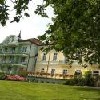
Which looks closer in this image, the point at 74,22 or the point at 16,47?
the point at 74,22

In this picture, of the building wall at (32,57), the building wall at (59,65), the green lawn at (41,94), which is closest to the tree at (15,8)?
the green lawn at (41,94)

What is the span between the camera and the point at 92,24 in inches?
678

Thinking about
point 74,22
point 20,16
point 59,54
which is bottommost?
point 20,16

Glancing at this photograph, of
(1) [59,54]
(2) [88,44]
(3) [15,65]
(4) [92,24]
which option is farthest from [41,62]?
(4) [92,24]

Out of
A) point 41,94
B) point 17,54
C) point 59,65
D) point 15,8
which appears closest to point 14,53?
point 17,54

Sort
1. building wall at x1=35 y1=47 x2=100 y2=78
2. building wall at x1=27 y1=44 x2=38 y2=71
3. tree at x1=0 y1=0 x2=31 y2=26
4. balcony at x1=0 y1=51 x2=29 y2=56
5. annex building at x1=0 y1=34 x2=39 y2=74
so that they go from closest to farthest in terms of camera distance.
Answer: tree at x1=0 y1=0 x2=31 y2=26 < building wall at x1=35 y1=47 x2=100 y2=78 < building wall at x1=27 y1=44 x2=38 y2=71 < annex building at x1=0 y1=34 x2=39 y2=74 < balcony at x1=0 y1=51 x2=29 y2=56

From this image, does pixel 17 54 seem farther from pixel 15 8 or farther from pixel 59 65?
pixel 15 8

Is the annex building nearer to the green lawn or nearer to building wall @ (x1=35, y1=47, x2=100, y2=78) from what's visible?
building wall @ (x1=35, y1=47, x2=100, y2=78)

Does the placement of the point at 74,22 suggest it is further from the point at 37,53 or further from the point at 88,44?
the point at 37,53

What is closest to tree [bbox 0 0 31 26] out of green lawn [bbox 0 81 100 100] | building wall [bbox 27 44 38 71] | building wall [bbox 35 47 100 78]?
green lawn [bbox 0 81 100 100]

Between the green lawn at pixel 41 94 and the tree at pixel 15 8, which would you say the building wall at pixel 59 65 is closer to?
the green lawn at pixel 41 94

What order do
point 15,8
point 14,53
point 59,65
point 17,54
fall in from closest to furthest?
point 15,8 < point 59,65 < point 17,54 < point 14,53

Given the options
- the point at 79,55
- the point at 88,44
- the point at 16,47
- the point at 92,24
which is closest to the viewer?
the point at 92,24

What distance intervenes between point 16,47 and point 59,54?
18.3 m
